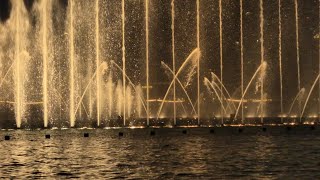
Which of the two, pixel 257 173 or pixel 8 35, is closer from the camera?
pixel 257 173

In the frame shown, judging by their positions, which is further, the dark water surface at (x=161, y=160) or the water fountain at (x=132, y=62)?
the water fountain at (x=132, y=62)

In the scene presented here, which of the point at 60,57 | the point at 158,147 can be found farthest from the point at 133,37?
the point at 158,147

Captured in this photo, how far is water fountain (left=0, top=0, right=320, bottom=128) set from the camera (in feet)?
152

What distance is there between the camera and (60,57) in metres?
51.1

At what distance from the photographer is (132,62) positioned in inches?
2931

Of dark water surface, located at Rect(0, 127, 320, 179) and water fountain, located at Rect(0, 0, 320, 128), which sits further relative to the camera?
water fountain, located at Rect(0, 0, 320, 128)

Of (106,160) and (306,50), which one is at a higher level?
(306,50)

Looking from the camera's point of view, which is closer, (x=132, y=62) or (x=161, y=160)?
(x=161, y=160)

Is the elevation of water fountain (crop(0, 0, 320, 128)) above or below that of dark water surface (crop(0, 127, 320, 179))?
above

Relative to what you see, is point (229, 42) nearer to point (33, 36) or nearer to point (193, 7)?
point (193, 7)

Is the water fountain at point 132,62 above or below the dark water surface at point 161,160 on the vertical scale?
above

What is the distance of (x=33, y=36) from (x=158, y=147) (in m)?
20.6

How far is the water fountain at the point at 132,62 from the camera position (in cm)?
4622

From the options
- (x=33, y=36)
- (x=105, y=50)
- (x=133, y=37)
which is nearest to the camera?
(x=33, y=36)
